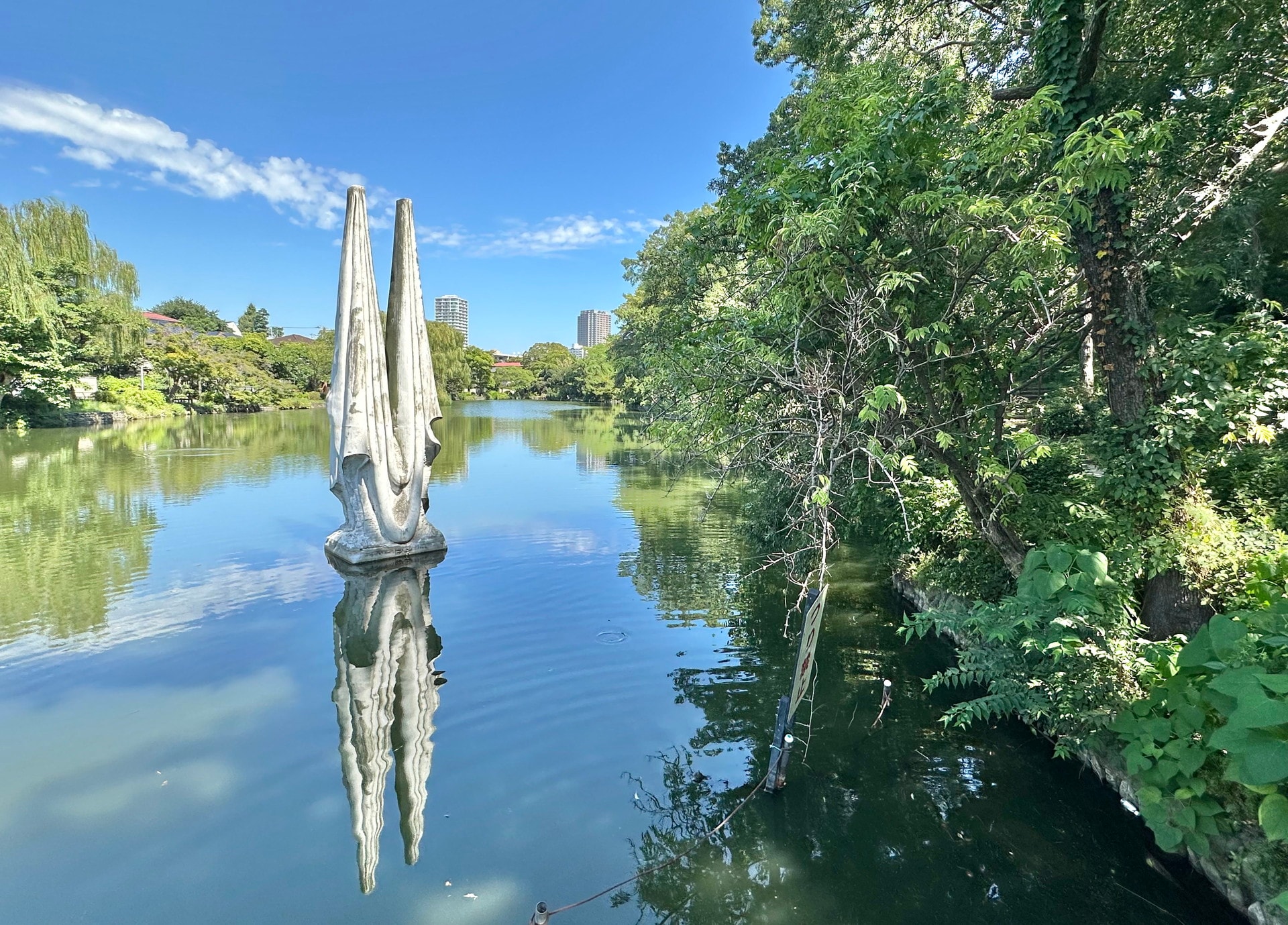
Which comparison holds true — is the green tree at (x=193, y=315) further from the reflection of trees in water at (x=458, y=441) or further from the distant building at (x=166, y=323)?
the reflection of trees in water at (x=458, y=441)

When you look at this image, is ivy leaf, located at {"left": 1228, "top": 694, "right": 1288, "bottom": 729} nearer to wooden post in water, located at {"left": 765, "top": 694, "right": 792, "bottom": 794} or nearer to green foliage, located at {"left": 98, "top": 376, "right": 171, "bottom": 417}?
wooden post in water, located at {"left": 765, "top": 694, "right": 792, "bottom": 794}

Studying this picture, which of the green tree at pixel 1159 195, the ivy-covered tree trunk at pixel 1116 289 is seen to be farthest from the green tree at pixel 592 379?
the ivy-covered tree trunk at pixel 1116 289

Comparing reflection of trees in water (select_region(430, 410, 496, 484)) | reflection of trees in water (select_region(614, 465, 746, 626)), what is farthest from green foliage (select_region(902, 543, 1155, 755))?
reflection of trees in water (select_region(430, 410, 496, 484))

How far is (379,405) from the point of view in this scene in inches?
412

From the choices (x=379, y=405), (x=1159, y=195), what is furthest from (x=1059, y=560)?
(x=379, y=405)

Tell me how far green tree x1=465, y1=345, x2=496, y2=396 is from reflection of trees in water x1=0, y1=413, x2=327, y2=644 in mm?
50897

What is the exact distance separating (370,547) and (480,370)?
76301 millimetres

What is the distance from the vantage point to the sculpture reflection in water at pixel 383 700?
15.1ft

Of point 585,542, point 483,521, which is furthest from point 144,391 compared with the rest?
point 585,542

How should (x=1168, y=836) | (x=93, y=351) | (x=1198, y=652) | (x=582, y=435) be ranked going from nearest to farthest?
(x=1198, y=652), (x=1168, y=836), (x=93, y=351), (x=582, y=435)

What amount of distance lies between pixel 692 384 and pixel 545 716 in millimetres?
3597

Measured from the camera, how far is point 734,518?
48.8 ft

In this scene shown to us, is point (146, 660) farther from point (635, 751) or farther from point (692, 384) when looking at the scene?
point (692, 384)

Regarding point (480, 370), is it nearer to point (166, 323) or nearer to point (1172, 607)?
point (166, 323)
